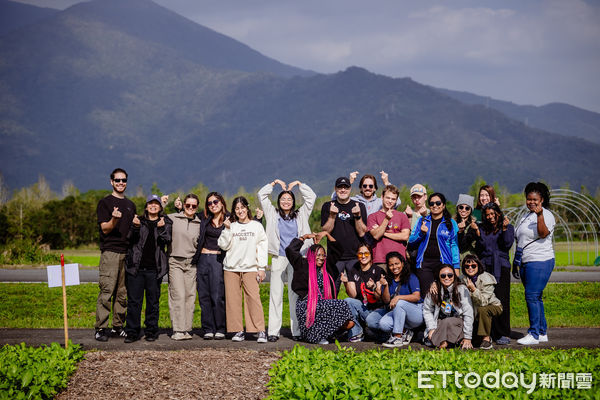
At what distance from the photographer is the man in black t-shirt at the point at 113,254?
9953 mm

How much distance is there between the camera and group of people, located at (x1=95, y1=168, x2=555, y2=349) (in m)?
9.77

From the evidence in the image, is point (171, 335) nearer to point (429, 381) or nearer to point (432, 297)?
point (432, 297)

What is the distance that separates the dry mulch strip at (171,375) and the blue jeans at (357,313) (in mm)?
1680

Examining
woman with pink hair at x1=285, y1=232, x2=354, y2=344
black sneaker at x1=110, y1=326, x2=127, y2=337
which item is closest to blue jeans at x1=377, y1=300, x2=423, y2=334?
woman with pink hair at x1=285, y1=232, x2=354, y2=344

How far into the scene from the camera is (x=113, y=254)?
10.1 m

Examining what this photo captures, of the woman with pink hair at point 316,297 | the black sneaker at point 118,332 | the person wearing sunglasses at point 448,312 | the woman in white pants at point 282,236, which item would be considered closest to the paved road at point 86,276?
the black sneaker at point 118,332

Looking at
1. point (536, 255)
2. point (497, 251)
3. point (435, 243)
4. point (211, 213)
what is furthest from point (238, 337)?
point (536, 255)

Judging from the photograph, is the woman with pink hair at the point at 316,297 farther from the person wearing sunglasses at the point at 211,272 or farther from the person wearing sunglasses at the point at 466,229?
the person wearing sunglasses at the point at 466,229

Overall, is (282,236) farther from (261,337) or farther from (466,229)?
(466,229)

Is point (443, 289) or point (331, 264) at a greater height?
point (331, 264)

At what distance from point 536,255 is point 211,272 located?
4899 mm

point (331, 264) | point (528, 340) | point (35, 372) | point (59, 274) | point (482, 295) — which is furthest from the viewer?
point (331, 264)

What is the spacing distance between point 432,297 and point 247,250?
2852 mm

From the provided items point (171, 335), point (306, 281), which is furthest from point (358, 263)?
point (171, 335)
